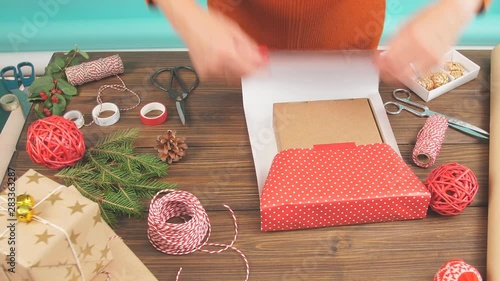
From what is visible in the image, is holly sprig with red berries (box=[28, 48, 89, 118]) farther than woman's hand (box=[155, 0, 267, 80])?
Yes

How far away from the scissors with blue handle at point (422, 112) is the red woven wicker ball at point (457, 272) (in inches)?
13.2

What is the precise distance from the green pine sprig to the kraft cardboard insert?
9.2 inches

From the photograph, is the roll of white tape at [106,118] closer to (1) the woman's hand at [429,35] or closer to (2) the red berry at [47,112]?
(2) the red berry at [47,112]

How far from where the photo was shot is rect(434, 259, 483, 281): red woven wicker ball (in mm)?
696

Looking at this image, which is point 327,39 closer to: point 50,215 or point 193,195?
point 193,195

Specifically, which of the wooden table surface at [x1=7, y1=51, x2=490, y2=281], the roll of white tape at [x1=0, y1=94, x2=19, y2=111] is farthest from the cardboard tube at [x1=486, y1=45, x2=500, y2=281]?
the roll of white tape at [x1=0, y1=94, x2=19, y2=111]

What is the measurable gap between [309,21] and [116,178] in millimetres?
458

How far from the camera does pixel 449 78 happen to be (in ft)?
3.48

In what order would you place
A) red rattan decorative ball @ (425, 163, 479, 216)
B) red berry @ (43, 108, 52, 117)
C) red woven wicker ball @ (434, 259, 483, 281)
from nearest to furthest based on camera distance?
1. red woven wicker ball @ (434, 259, 483, 281)
2. red rattan decorative ball @ (425, 163, 479, 216)
3. red berry @ (43, 108, 52, 117)

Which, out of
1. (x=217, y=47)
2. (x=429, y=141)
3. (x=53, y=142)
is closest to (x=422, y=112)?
(x=429, y=141)

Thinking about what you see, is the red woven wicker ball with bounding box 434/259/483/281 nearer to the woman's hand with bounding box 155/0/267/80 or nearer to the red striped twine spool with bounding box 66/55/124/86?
the woman's hand with bounding box 155/0/267/80

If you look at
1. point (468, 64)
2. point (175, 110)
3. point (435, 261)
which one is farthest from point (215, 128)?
point (468, 64)

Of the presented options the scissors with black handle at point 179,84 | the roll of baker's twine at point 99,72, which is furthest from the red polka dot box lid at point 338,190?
the roll of baker's twine at point 99,72

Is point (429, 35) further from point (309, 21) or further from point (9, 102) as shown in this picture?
point (9, 102)
